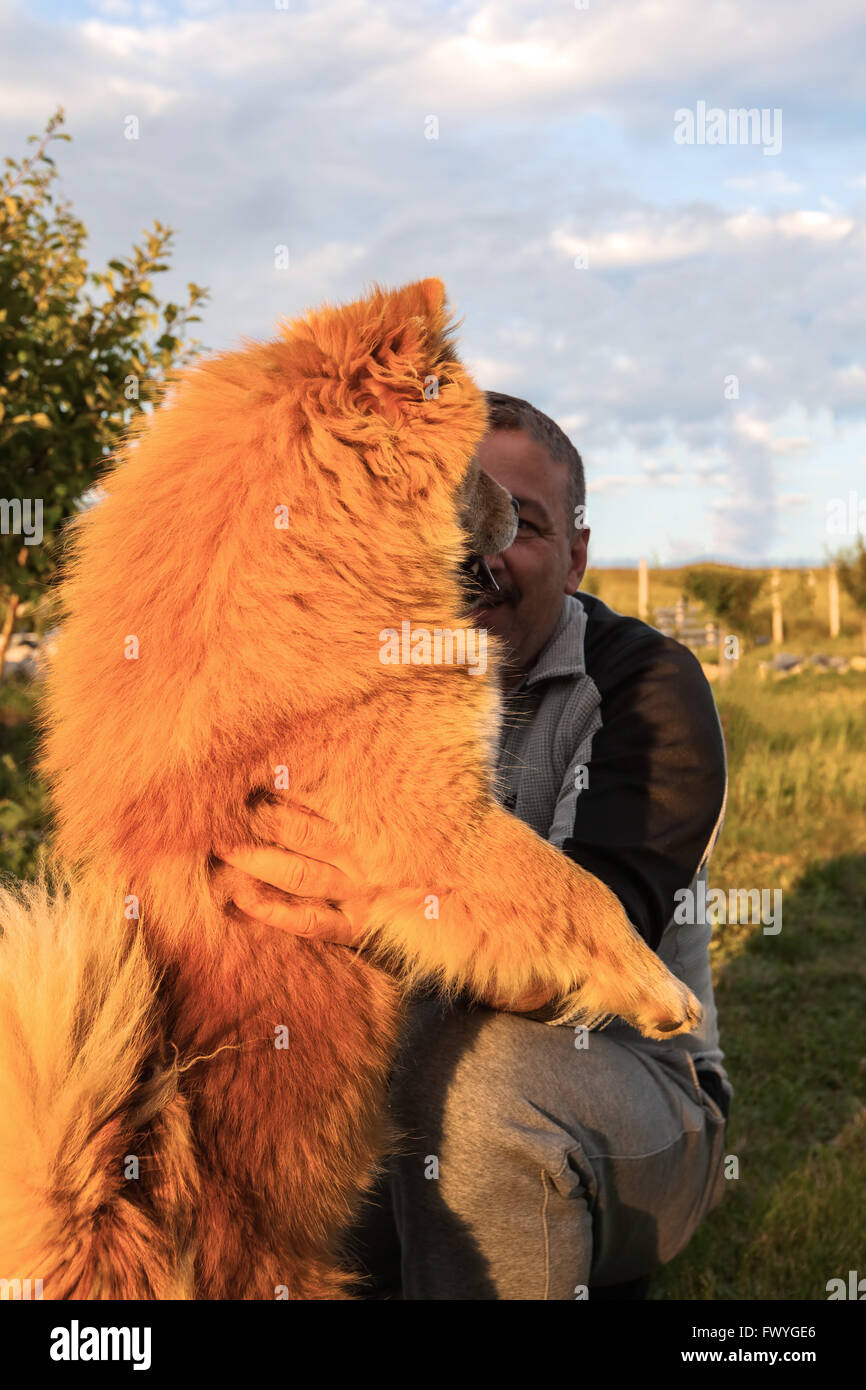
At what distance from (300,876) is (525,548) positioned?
4.65 ft

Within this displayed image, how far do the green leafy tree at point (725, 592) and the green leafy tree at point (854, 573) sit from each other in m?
4.38

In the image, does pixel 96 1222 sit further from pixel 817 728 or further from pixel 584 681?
pixel 817 728

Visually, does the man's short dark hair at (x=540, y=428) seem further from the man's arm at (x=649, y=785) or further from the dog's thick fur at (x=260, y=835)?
the dog's thick fur at (x=260, y=835)

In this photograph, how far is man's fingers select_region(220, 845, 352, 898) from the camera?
192 cm

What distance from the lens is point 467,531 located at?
2.36m

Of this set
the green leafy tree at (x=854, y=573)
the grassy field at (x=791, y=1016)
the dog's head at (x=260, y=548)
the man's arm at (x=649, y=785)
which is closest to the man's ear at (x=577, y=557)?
the man's arm at (x=649, y=785)

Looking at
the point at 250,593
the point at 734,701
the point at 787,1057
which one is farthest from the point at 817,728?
the point at 250,593

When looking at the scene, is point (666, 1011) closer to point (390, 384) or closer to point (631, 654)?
point (631, 654)

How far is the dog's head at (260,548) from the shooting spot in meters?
1.92

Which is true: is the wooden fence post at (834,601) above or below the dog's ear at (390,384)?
above

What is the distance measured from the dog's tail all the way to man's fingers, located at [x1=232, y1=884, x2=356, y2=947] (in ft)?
0.68

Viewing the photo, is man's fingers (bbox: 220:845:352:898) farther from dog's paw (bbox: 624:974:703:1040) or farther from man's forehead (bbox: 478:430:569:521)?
man's forehead (bbox: 478:430:569:521)

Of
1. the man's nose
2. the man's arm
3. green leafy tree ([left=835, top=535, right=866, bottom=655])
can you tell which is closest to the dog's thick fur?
the man's arm
